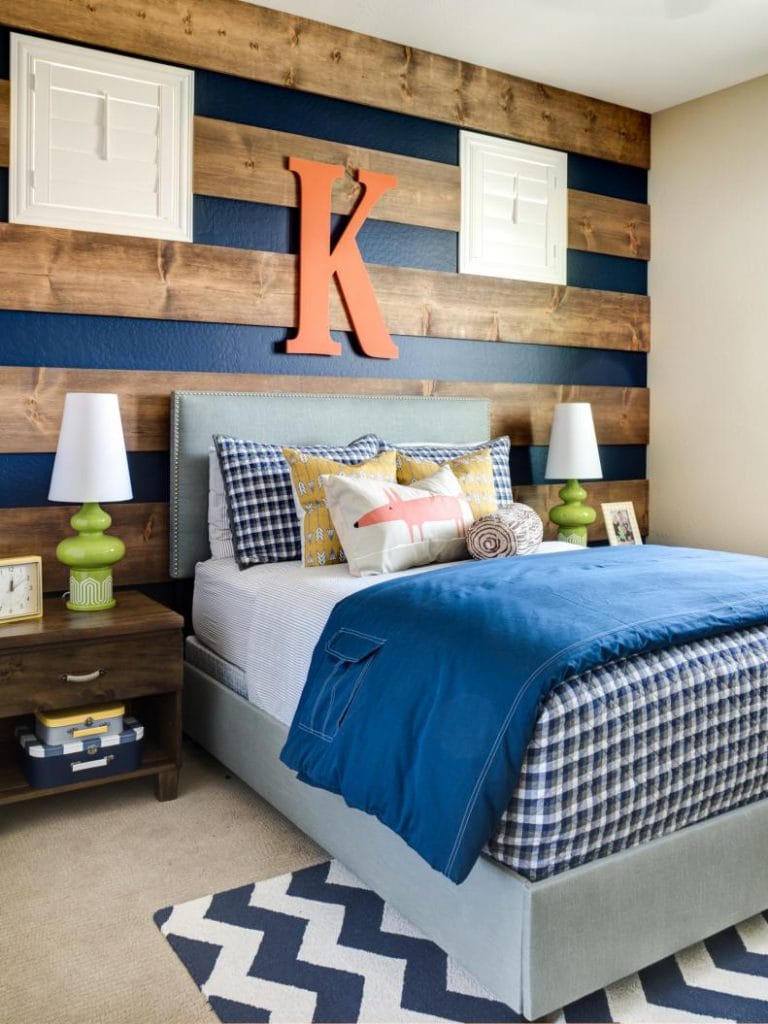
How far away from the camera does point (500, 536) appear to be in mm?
2768

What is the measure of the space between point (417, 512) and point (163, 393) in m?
1.02

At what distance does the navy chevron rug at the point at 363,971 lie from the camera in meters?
1.71

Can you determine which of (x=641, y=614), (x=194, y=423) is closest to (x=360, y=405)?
(x=194, y=423)

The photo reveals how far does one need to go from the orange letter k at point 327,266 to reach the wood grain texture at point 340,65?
0.30 meters


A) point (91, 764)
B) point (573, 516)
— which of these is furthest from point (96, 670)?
point (573, 516)

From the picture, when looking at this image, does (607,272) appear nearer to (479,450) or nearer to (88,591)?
(479,450)

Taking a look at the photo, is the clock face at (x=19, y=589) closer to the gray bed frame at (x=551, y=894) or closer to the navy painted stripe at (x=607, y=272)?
the gray bed frame at (x=551, y=894)

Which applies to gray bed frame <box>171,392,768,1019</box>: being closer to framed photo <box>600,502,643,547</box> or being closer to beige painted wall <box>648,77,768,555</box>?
framed photo <box>600,502,643,547</box>

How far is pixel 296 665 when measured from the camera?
2.33m

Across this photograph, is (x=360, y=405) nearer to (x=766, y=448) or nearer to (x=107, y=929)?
(x=766, y=448)

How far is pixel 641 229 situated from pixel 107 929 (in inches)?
147

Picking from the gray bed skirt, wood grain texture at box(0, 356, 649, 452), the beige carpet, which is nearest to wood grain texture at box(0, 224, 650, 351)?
wood grain texture at box(0, 356, 649, 452)

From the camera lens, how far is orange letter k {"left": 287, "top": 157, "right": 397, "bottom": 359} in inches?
132

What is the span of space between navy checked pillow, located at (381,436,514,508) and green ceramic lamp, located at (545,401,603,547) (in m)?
0.29
